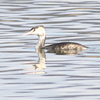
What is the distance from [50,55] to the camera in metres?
18.1

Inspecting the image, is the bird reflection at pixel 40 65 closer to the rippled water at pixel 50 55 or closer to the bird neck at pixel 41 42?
the rippled water at pixel 50 55

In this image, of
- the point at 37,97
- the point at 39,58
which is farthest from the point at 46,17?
the point at 37,97

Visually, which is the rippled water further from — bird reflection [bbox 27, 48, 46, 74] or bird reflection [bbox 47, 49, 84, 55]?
bird reflection [bbox 47, 49, 84, 55]

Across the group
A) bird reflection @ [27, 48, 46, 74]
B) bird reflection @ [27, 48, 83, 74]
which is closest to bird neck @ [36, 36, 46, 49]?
bird reflection @ [27, 48, 83, 74]

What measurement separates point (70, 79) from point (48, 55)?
14.6 ft

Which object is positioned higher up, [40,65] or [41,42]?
[41,42]

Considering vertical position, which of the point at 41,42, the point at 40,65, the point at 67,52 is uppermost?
the point at 41,42

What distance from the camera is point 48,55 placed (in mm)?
18125

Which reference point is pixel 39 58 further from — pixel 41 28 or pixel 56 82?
pixel 56 82

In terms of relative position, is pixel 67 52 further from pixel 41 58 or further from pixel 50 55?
pixel 41 58

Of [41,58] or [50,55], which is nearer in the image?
[41,58]

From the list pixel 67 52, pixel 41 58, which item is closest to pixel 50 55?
pixel 41 58

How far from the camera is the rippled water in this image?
41.4ft

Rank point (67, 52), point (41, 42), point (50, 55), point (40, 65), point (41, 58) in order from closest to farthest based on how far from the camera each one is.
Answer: point (40, 65) < point (41, 58) < point (50, 55) < point (67, 52) < point (41, 42)
